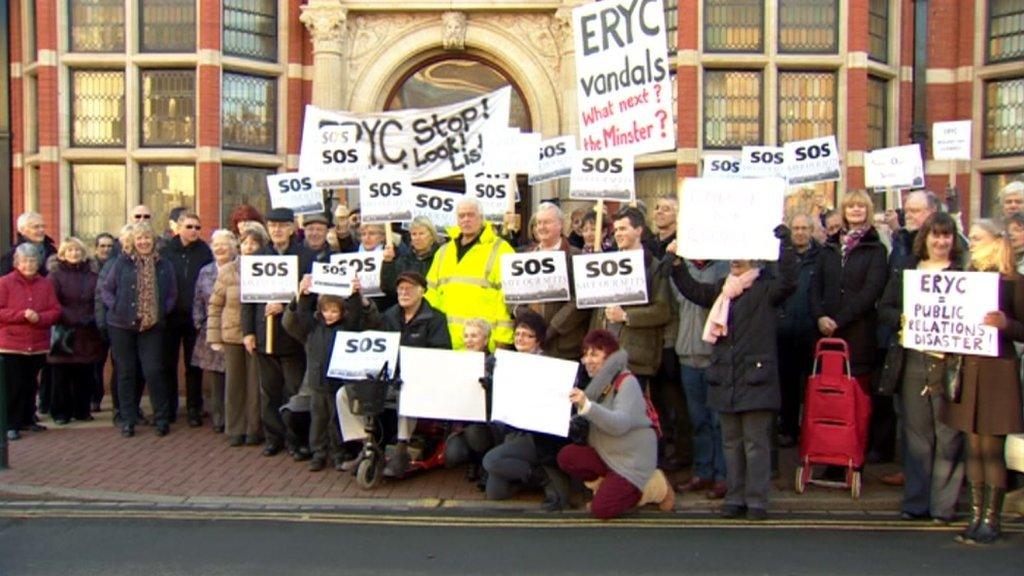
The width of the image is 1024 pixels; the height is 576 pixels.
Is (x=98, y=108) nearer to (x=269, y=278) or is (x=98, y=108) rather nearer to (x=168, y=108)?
(x=168, y=108)

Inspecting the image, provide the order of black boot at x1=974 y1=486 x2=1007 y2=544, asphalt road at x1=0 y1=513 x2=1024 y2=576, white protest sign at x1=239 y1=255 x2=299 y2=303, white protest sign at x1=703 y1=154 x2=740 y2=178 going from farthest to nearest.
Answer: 1. white protest sign at x1=703 y1=154 x2=740 y2=178
2. white protest sign at x1=239 y1=255 x2=299 y2=303
3. black boot at x1=974 y1=486 x2=1007 y2=544
4. asphalt road at x1=0 y1=513 x2=1024 y2=576

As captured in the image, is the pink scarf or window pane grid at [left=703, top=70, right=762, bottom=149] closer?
the pink scarf

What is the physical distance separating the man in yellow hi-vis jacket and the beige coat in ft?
7.22

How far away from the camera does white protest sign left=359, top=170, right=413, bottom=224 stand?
9.05m

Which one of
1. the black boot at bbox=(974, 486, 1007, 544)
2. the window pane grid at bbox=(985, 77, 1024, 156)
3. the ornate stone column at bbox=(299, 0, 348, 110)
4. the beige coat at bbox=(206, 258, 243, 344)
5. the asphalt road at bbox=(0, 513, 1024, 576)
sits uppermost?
the ornate stone column at bbox=(299, 0, 348, 110)

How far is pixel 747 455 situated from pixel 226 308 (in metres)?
5.04

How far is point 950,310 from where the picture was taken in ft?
21.4

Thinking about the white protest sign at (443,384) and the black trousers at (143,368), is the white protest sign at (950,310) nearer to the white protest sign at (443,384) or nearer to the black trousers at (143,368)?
the white protest sign at (443,384)

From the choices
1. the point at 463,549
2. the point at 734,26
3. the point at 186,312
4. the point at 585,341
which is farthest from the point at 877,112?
the point at 463,549

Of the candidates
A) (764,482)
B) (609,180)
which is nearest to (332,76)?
(609,180)

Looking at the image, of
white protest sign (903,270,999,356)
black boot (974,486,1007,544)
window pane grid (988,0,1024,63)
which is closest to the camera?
white protest sign (903,270,999,356)

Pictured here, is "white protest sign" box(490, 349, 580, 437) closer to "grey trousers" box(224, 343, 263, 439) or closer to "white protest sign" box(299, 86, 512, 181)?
"grey trousers" box(224, 343, 263, 439)

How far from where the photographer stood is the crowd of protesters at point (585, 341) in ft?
22.7

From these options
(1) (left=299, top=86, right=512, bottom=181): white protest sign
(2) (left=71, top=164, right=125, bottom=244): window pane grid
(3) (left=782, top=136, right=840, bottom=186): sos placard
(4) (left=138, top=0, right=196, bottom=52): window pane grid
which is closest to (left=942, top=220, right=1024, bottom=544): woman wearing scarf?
(3) (left=782, top=136, right=840, bottom=186): sos placard
